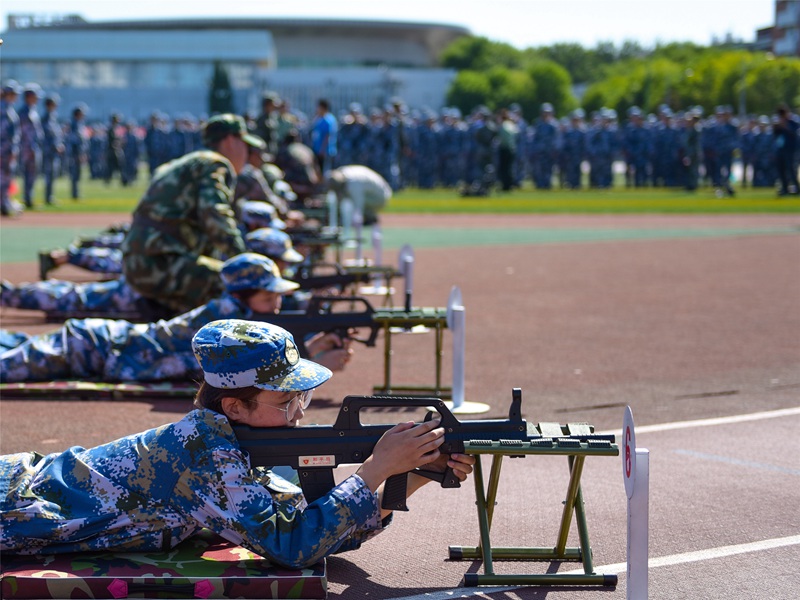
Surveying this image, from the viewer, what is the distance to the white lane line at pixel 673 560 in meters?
4.79

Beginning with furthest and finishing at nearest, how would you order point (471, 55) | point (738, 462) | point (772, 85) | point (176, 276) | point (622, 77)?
point (471, 55) < point (622, 77) < point (772, 85) < point (176, 276) < point (738, 462)

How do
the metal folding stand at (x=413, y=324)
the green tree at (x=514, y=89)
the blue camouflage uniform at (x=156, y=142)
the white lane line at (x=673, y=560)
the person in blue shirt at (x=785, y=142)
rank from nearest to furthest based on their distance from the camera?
the white lane line at (x=673, y=560)
the metal folding stand at (x=413, y=324)
the person in blue shirt at (x=785, y=142)
the blue camouflage uniform at (x=156, y=142)
the green tree at (x=514, y=89)

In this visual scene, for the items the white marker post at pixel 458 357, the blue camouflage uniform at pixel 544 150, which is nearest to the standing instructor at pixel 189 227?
the white marker post at pixel 458 357

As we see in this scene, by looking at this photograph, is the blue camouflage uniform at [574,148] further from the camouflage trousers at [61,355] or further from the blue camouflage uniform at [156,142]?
the camouflage trousers at [61,355]

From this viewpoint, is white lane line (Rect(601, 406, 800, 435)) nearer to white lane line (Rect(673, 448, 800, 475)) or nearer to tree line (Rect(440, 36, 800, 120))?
white lane line (Rect(673, 448, 800, 475))

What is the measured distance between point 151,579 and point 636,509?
178 centimetres

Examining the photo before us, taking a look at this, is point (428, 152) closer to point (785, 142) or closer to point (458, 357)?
point (785, 142)

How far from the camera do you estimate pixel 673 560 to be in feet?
17.1

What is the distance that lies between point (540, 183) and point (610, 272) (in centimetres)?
2609

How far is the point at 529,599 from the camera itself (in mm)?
4754

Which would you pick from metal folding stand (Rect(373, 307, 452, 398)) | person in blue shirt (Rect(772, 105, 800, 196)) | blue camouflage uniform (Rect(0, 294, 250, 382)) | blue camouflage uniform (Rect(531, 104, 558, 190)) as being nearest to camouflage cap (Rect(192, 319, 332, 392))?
metal folding stand (Rect(373, 307, 452, 398))

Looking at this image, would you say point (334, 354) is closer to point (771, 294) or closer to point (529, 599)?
point (529, 599)

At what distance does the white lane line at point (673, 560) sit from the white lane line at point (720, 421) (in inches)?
78.3

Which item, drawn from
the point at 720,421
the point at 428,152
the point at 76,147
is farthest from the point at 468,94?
the point at 720,421
